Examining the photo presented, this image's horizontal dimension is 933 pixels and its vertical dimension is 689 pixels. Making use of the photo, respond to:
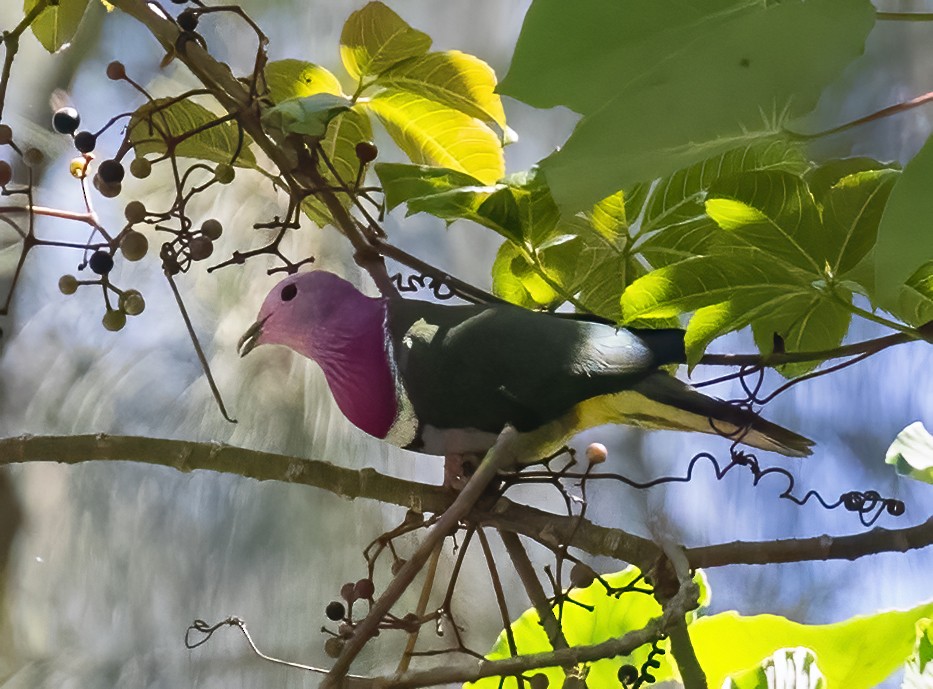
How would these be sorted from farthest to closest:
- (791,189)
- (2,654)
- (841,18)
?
1. (2,654)
2. (791,189)
3. (841,18)

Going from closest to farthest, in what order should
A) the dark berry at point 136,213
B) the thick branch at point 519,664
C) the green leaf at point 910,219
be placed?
the green leaf at point 910,219 < the thick branch at point 519,664 < the dark berry at point 136,213

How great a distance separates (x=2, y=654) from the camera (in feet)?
2.73

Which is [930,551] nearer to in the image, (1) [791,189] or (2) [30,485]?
(1) [791,189]

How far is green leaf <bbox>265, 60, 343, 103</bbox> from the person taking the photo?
522mm

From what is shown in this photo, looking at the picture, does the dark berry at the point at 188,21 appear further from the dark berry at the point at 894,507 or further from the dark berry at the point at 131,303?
the dark berry at the point at 894,507

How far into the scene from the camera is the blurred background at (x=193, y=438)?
84 cm

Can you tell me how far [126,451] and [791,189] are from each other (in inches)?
11.8

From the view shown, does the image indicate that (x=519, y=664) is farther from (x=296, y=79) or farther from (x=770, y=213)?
(x=296, y=79)

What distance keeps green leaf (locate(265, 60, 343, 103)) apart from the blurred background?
1.12ft

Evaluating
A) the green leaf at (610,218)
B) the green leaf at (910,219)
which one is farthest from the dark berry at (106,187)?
the green leaf at (910,219)

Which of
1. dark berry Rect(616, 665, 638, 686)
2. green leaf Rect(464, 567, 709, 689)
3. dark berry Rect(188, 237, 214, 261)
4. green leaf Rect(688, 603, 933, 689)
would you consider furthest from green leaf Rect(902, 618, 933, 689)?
dark berry Rect(188, 237, 214, 261)

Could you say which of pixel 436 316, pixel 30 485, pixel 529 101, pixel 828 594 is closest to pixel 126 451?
pixel 436 316

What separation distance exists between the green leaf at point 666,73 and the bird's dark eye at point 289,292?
0.23 metres

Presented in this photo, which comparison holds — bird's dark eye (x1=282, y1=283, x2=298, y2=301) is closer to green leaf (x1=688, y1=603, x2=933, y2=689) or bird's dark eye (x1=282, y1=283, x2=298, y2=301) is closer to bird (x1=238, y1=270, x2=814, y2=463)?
bird (x1=238, y1=270, x2=814, y2=463)
